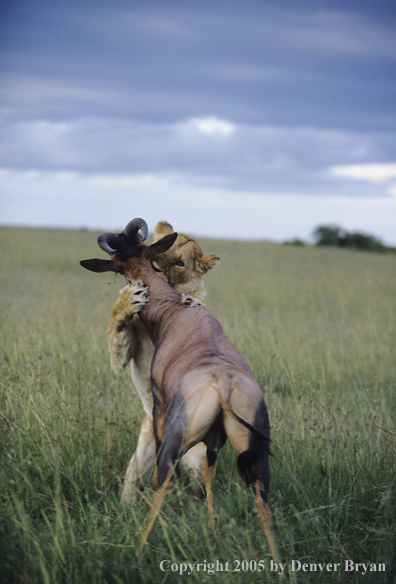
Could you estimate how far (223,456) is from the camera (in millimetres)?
3830

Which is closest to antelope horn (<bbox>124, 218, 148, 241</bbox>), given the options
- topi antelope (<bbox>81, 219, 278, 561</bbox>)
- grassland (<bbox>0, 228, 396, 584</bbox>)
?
grassland (<bbox>0, 228, 396, 584</bbox>)

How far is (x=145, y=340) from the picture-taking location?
3.54 meters

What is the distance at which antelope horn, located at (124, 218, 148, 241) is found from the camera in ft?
10.6

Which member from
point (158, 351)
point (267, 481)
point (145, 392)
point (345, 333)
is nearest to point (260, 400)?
point (267, 481)

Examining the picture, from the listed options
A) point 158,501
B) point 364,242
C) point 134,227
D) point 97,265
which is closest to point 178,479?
point 158,501

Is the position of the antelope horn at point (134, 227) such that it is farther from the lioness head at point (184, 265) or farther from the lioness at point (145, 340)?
the lioness head at point (184, 265)

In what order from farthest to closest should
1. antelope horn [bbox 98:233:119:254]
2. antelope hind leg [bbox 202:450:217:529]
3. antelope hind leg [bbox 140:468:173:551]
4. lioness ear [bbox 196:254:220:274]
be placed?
lioness ear [bbox 196:254:220:274] < antelope horn [bbox 98:233:119:254] < antelope hind leg [bbox 202:450:217:529] < antelope hind leg [bbox 140:468:173:551]

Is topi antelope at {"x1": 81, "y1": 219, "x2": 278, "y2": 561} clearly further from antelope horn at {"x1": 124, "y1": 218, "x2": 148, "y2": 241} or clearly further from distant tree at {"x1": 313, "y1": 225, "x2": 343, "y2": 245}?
distant tree at {"x1": 313, "y1": 225, "x2": 343, "y2": 245}

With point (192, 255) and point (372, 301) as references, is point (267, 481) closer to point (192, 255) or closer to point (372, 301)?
point (192, 255)

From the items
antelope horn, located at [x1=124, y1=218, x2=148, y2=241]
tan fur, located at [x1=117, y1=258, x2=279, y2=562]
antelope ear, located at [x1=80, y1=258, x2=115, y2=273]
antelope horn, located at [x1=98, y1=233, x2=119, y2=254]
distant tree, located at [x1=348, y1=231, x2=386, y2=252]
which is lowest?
A: tan fur, located at [x1=117, y1=258, x2=279, y2=562]

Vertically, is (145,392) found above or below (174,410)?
below

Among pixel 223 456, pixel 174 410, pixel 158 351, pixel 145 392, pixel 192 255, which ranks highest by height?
pixel 192 255

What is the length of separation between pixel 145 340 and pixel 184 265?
2.42ft

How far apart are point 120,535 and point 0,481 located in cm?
85
